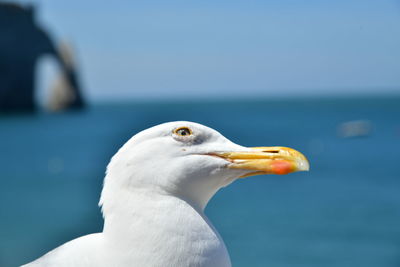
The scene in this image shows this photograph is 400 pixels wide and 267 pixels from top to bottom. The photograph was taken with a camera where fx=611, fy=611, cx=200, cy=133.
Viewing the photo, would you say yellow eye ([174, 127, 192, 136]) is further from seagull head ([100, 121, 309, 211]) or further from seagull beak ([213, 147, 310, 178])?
seagull beak ([213, 147, 310, 178])

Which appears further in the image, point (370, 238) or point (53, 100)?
point (53, 100)

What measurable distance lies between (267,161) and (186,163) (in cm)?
40

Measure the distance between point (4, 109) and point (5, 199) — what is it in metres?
53.1

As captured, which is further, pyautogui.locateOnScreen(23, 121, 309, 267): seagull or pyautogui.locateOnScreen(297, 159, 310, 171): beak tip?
pyautogui.locateOnScreen(297, 159, 310, 171): beak tip

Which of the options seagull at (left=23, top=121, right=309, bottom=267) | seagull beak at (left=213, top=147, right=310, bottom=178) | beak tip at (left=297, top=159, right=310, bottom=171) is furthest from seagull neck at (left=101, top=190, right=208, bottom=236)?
beak tip at (left=297, top=159, right=310, bottom=171)

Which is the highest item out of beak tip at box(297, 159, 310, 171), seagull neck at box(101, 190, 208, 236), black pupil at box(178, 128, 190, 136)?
black pupil at box(178, 128, 190, 136)

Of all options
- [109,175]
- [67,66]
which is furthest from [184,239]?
[67,66]

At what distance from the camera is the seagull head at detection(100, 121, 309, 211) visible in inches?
112

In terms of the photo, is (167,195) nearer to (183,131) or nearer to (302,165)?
(183,131)

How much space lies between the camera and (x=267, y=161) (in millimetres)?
2982

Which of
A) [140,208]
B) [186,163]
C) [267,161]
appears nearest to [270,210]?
[267,161]

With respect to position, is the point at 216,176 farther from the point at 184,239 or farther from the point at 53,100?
the point at 53,100

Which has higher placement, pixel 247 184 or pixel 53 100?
pixel 53 100

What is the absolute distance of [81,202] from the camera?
21.9 m
